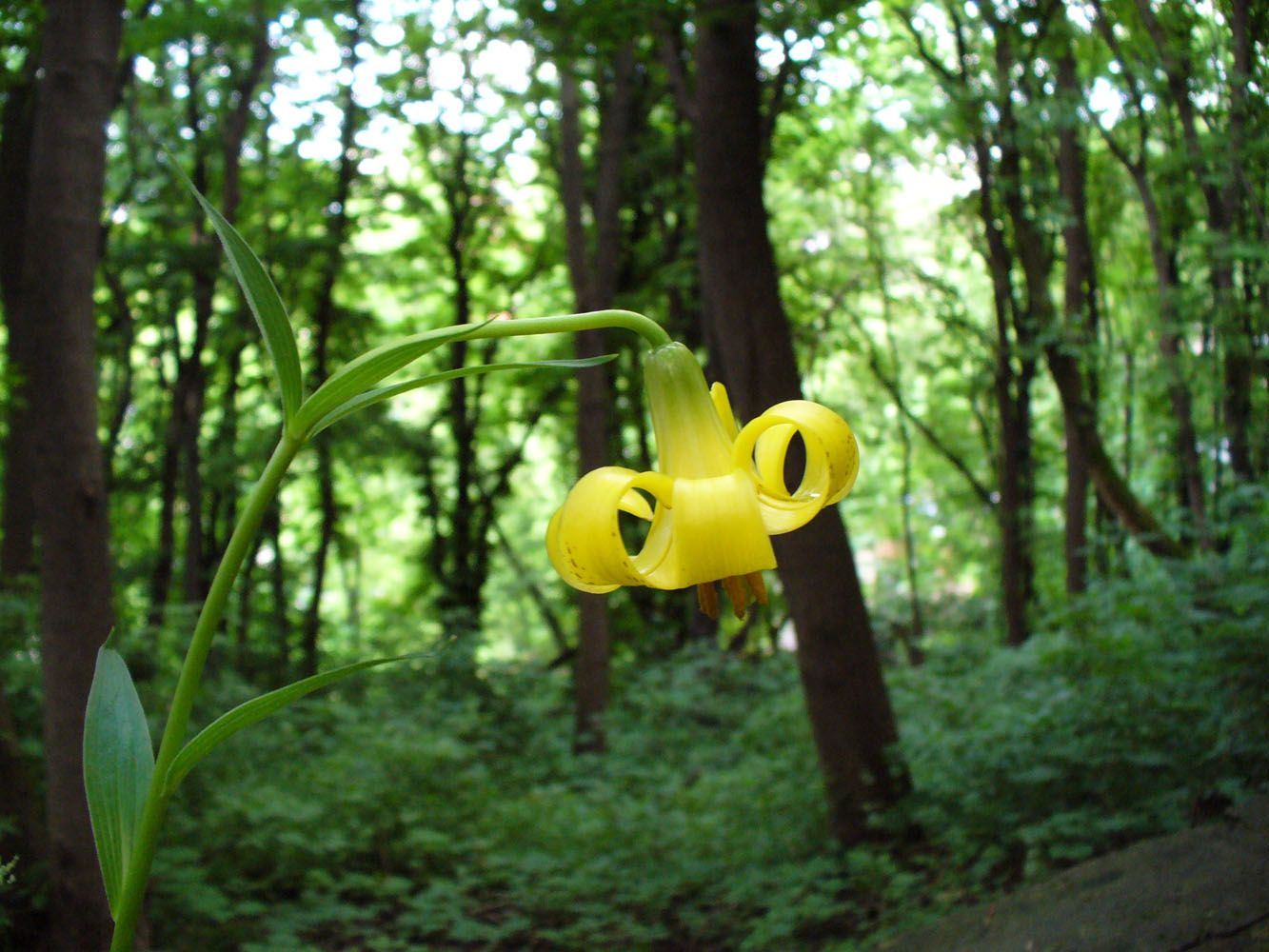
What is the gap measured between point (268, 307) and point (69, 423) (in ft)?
5.54

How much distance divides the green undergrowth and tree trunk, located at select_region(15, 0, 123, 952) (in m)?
0.68

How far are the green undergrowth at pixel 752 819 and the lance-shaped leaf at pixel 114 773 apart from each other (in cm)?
183

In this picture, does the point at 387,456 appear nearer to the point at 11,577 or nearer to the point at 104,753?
the point at 11,577

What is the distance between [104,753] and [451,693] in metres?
6.45

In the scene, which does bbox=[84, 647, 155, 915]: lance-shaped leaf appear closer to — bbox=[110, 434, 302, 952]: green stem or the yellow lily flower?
bbox=[110, 434, 302, 952]: green stem

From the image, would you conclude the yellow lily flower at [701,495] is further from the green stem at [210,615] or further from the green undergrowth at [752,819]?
the green undergrowth at [752,819]

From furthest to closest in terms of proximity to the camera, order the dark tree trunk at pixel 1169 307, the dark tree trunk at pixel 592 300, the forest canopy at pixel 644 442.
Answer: the dark tree trunk at pixel 592 300 < the dark tree trunk at pixel 1169 307 < the forest canopy at pixel 644 442

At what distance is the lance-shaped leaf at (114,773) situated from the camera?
1137 millimetres

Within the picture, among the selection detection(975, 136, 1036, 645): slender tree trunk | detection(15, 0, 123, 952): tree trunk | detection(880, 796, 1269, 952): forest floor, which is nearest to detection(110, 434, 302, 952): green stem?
detection(15, 0, 123, 952): tree trunk

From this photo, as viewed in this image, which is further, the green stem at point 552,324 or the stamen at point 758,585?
the stamen at point 758,585

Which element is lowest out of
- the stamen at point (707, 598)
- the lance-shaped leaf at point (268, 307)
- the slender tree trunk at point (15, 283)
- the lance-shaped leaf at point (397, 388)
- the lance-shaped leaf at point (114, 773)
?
the lance-shaped leaf at point (114, 773)

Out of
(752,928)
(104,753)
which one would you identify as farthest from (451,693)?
(104,753)

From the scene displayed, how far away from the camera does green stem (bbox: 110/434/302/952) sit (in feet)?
3.38

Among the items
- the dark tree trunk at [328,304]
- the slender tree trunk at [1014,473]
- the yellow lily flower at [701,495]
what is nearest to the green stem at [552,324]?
the yellow lily flower at [701,495]
